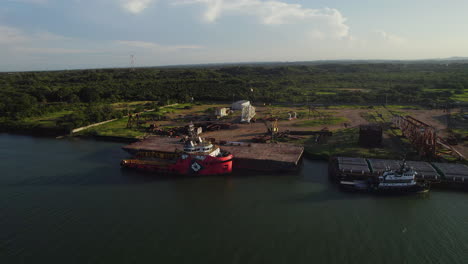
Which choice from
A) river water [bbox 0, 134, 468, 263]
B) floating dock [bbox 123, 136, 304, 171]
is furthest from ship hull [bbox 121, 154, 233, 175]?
floating dock [bbox 123, 136, 304, 171]

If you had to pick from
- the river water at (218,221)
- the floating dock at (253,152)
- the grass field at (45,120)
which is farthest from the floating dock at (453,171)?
the grass field at (45,120)

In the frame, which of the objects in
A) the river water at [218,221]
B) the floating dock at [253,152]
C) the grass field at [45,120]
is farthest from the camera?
the grass field at [45,120]

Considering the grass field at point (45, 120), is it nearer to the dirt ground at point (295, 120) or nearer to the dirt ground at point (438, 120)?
the dirt ground at point (295, 120)

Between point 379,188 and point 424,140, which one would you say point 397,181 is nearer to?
point 379,188

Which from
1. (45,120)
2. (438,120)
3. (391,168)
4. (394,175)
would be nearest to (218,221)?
(394,175)

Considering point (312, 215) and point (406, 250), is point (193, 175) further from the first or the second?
point (406, 250)

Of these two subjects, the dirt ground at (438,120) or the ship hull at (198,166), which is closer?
the ship hull at (198,166)
